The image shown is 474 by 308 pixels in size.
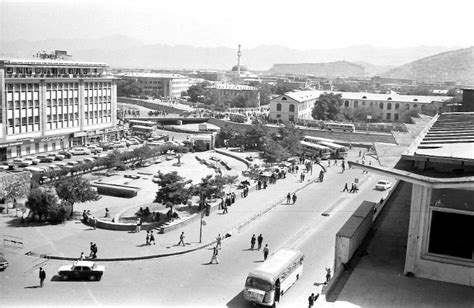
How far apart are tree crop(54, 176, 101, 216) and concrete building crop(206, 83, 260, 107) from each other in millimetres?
67577

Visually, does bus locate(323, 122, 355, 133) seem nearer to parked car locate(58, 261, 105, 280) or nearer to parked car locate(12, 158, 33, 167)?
parked car locate(12, 158, 33, 167)

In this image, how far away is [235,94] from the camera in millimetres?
102625

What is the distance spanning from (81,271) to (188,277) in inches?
139

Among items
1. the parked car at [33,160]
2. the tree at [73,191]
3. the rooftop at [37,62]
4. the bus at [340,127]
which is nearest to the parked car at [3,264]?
the tree at [73,191]

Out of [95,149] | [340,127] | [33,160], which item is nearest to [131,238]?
[33,160]

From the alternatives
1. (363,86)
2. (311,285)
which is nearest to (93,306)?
(311,285)

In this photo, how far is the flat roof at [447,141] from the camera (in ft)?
26.7

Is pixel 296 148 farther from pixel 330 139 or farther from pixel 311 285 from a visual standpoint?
pixel 311 285

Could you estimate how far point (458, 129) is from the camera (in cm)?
1214

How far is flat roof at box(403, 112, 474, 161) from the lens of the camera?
26.7 feet

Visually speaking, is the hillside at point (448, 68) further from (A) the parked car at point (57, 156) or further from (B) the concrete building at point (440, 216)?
(B) the concrete building at point (440, 216)

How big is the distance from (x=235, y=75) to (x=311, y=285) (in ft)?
527

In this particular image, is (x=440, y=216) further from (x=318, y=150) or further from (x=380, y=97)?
(x=380, y=97)

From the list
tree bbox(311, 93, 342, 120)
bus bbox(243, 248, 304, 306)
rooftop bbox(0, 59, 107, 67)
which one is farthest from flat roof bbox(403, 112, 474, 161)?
tree bbox(311, 93, 342, 120)
